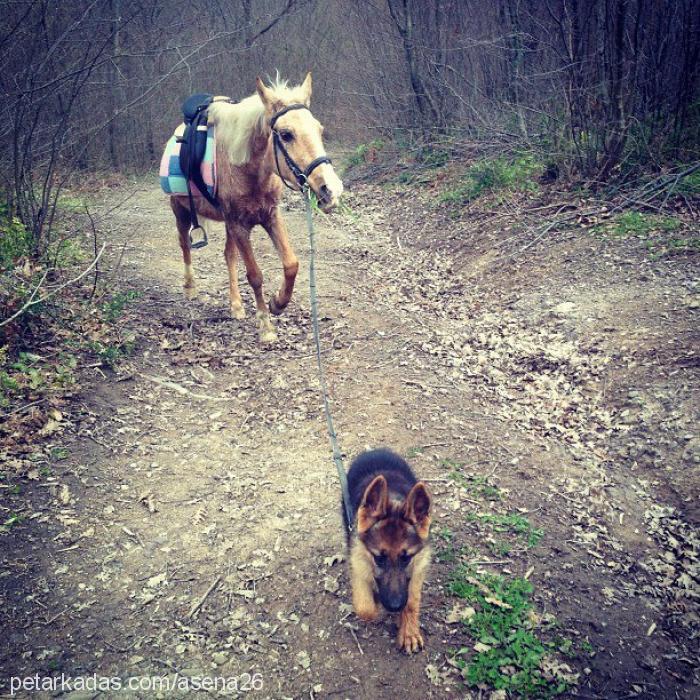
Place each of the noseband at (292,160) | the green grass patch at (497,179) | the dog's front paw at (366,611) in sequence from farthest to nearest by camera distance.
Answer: the green grass patch at (497,179) → the noseband at (292,160) → the dog's front paw at (366,611)

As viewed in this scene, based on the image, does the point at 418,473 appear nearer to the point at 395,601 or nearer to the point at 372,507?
the point at 372,507

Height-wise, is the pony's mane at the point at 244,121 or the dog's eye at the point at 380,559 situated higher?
the pony's mane at the point at 244,121

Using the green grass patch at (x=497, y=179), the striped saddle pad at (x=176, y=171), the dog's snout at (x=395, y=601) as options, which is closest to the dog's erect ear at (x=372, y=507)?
the dog's snout at (x=395, y=601)

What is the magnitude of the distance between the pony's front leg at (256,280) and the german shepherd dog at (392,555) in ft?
11.7

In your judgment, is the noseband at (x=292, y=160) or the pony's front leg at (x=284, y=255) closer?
the noseband at (x=292, y=160)

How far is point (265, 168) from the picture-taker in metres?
5.73

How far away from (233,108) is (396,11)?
34.0 feet

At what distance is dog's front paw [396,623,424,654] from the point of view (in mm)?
3092

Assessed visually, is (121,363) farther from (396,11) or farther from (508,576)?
(396,11)

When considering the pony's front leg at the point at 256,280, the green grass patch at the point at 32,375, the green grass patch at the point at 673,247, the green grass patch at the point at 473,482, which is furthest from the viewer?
the green grass patch at the point at 673,247

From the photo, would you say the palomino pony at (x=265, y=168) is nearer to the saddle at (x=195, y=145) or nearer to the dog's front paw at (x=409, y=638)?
the saddle at (x=195, y=145)

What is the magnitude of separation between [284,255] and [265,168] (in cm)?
94

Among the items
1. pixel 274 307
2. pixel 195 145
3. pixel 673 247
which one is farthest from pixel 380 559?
pixel 673 247

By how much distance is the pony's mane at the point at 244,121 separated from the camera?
17.6 ft
